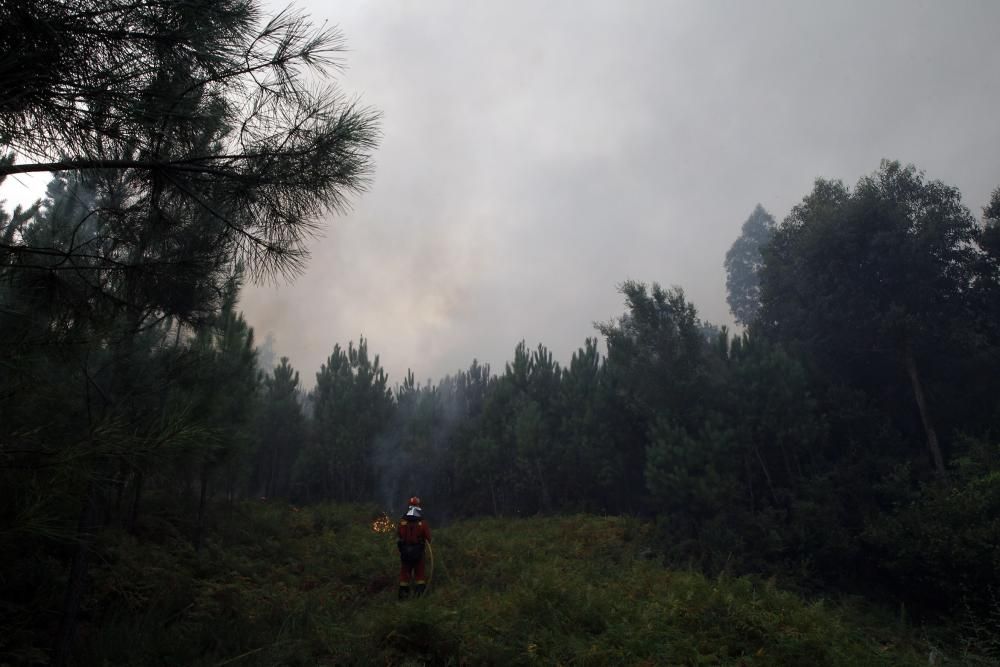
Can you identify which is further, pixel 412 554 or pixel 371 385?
pixel 371 385

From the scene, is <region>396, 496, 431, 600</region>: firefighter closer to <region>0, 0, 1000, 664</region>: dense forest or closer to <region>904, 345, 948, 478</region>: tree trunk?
<region>0, 0, 1000, 664</region>: dense forest

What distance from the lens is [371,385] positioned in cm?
2966

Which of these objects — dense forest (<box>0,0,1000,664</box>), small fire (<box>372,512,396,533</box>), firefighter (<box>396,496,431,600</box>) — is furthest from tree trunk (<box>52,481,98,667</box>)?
small fire (<box>372,512,396,533</box>)

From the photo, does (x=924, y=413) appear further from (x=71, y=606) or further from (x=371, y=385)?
(x=371, y=385)

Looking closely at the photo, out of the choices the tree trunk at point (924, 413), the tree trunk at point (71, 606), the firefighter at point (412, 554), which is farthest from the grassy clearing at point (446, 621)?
the tree trunk at point (924, 413)

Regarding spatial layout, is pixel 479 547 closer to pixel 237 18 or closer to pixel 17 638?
pixel 17 638

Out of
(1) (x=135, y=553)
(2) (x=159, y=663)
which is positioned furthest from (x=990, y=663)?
(1) (x=135, y=553)

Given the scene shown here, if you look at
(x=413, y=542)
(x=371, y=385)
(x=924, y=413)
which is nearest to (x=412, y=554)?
(x=413, y=542)

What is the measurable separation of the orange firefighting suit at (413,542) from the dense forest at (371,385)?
3790 mm

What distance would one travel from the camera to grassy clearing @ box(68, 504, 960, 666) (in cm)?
555

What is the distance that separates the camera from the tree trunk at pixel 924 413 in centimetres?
1641

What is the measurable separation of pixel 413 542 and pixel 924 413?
57.8ft

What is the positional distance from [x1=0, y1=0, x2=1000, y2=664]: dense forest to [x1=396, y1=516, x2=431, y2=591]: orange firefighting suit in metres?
3.79

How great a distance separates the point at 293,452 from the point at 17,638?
2296cm
